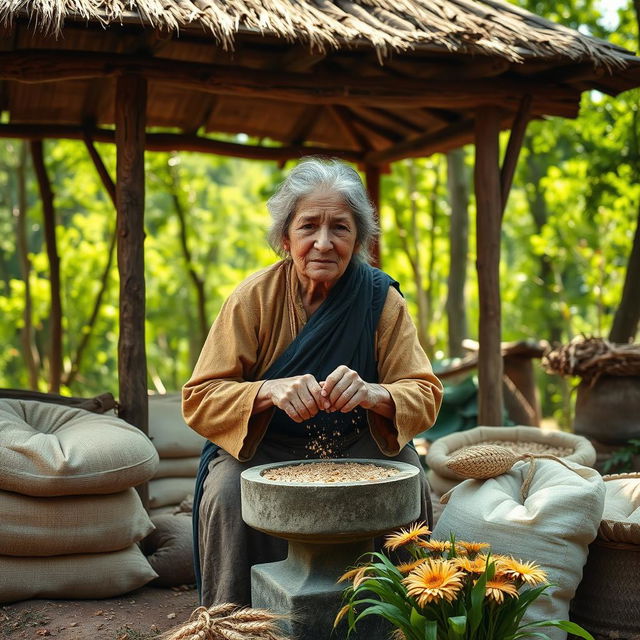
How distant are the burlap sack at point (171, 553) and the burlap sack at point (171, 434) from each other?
925 mm

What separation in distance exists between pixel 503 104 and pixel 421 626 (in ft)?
12.8

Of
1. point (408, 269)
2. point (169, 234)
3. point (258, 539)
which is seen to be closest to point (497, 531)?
point (258, 539)

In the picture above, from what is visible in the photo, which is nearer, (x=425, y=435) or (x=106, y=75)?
(x=106, y=75)

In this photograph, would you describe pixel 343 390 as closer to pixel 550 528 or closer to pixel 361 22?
pixel 550 528

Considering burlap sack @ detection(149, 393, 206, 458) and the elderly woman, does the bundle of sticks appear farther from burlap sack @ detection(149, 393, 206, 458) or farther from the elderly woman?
the elderly woman

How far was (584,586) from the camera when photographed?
3.34 m

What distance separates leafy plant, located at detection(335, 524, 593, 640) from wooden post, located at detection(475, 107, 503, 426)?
10.4 feet

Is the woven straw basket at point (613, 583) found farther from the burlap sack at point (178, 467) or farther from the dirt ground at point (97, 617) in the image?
the burlap sack at point (178, 467)

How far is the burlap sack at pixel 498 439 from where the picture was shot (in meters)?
4.78

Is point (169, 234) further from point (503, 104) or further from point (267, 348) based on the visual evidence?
point (267, 348)

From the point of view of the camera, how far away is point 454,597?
7.33 ft

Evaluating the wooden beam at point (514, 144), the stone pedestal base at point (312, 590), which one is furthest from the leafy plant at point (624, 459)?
the stone pedestal base at point (312, 590)

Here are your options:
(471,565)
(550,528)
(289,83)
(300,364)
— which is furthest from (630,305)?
(471,565)

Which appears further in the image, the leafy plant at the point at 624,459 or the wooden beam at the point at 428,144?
the wooden beam at the point at 428,144
